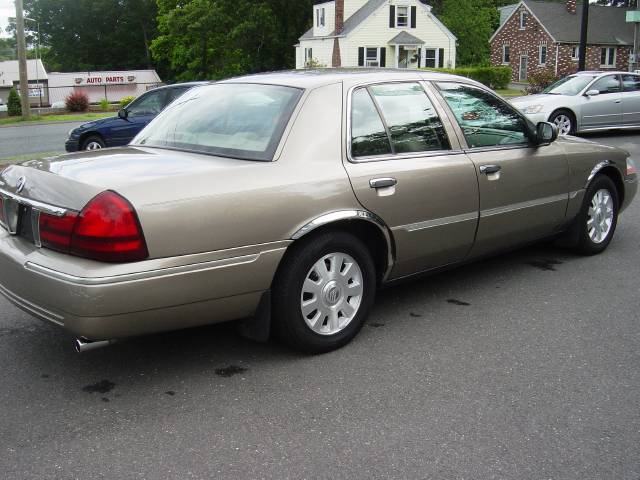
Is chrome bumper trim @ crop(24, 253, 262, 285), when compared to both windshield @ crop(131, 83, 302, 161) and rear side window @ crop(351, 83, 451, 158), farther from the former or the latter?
rear side window @ crop(351, 83, 451, 158)

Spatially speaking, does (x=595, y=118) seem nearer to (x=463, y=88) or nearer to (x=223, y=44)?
(x=463, y=88)

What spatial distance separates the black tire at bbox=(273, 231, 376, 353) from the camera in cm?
413

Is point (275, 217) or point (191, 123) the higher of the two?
point (191, 123)

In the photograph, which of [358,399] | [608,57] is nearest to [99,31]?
[608,57]

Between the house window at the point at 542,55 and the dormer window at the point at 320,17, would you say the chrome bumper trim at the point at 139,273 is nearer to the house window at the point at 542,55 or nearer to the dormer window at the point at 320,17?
the dormer window at the point at 320,17

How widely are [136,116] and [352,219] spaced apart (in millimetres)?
11120

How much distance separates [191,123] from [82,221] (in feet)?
4.70

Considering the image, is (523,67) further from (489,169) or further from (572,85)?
(489,169)

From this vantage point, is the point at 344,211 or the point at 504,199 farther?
the point at 504,199

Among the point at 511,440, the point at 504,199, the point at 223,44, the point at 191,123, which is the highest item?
the point at 223,44

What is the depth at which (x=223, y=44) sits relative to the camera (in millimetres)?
62062

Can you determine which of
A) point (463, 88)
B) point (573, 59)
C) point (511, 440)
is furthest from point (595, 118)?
point (573, 59)

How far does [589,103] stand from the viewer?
16.9 meters

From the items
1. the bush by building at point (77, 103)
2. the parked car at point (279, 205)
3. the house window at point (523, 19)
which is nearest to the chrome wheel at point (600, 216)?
the parked car at point (279, 205)
